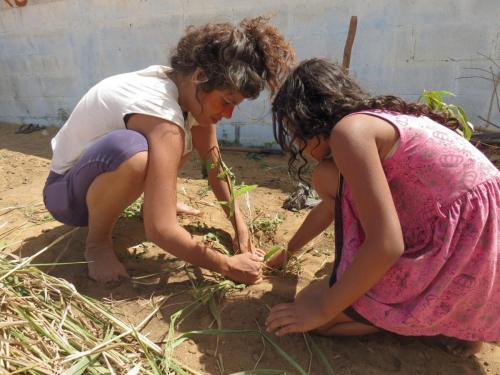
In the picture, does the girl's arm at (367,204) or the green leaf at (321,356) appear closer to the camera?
the girl's arm at (367,204)

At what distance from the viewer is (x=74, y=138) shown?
5.76 feet

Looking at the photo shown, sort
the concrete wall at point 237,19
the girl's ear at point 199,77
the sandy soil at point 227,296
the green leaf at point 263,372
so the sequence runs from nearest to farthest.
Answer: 1. the green leaf at point 263,372
2. the sandy soil at point 227,296
3. the girl's ear at point 199,77
4. the concrete wall at point 237,19

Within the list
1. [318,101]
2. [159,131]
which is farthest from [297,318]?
[159,131]

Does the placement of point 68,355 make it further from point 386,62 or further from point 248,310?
point 386,62

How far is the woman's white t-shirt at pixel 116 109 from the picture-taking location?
1546mm

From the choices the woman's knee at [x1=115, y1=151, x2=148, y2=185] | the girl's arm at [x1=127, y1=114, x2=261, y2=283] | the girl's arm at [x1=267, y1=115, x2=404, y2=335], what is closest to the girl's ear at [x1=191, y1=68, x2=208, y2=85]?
the girl's arm at [x1=127, y1=114, x2=261, y2=283]

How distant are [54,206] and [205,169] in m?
0.66

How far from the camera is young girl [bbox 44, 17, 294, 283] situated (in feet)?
4.93

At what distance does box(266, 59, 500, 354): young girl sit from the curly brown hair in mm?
301

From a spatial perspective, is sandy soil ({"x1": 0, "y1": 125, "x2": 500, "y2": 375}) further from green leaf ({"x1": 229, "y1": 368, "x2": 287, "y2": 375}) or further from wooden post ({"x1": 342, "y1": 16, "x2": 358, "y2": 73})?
wooden post ({"x1": 342, "y1": 16, "x2": 358, "y2": 73})

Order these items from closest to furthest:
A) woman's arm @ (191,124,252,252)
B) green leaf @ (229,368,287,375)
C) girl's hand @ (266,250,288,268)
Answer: green leaf @ (229,368,287,375) → girl's hand @ (266,250,288,268) → woman's arm @ (191,124,252,252)

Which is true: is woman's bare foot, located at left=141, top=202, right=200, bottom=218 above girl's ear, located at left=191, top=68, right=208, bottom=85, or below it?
below

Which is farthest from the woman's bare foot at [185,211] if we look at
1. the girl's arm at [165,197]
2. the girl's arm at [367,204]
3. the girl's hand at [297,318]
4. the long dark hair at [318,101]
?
the girl's arm at [367,204]

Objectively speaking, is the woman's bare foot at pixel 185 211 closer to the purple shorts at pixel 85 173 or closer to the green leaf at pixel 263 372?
the purple shorts at pixel 85 173
